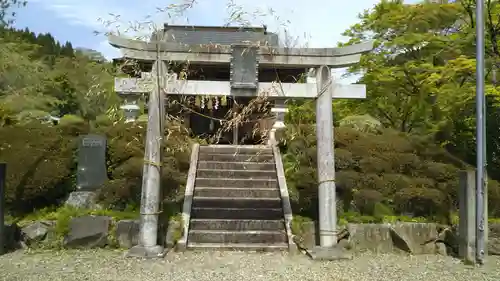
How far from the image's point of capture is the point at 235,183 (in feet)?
31.4

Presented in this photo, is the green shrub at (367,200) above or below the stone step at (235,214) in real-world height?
above

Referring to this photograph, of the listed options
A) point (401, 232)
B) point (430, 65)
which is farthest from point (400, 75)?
point (401, 232)

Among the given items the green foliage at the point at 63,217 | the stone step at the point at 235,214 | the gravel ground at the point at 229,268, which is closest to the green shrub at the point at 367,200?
the gravel ground at the point at 229,268

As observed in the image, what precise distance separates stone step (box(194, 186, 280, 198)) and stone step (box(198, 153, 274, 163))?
1.30 meters

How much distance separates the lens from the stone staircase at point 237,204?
7977 mm

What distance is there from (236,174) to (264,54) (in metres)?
3.19

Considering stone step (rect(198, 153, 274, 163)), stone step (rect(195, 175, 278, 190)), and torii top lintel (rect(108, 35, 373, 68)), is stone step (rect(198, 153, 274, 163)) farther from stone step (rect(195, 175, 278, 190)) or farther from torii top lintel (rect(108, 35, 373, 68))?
torii top lintel (rect(108, 35, 373, 68))

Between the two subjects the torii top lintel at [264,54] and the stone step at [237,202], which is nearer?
the torii top lintel at [264,54]

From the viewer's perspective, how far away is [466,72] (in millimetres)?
10156

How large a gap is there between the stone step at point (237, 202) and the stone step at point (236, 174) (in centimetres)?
85

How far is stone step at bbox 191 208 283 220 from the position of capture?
8.53 meters

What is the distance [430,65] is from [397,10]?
2833 mm

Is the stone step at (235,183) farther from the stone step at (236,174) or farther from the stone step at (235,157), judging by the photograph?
the stone step at (235,157)

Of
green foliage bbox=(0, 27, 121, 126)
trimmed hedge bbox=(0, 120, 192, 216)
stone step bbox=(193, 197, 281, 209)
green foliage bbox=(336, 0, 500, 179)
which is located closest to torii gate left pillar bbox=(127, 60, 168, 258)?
trimmed hedge bbox=(0, 120, 192, 216)
